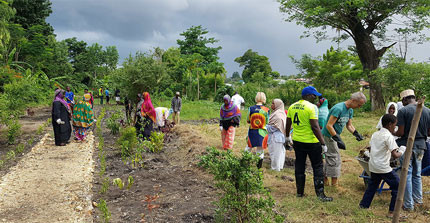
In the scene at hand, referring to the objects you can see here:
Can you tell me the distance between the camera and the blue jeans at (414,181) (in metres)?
4.23

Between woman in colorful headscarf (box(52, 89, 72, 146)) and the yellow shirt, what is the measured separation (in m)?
6.77

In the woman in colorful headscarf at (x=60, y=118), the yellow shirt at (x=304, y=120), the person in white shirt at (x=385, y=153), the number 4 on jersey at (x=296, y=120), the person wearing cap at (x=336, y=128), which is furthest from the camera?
the woman in colorful headscarf at (x=60, y=118)

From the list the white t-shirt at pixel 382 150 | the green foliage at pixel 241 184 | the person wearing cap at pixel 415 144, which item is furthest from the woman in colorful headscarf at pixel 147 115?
the person wearing cap at pixel 415 144

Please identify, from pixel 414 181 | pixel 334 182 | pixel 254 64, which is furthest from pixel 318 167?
pixel 254 64

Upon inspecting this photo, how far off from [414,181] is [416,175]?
10 centimetres

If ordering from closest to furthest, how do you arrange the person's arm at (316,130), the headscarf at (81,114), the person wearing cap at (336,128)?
the person's arm at (316,130), the person wearing cap at (336,128), the headscarf at (81,114)

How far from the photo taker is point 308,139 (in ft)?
15.2

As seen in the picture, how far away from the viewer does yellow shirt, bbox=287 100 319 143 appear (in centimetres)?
462

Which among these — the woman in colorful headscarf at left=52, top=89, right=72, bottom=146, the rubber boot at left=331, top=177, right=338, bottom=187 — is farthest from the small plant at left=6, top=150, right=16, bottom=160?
the rubber boot at left=331, top=177, right=338, bottom=187

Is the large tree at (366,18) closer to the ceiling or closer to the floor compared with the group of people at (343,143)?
closer to the ceiling

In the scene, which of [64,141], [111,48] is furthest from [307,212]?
[111,48]

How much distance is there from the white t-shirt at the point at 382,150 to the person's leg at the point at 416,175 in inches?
22.9

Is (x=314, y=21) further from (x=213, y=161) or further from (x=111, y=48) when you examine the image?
(x=111, y=48)

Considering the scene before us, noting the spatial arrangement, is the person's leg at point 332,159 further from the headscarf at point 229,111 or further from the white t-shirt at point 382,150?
the headscarf at point 229,111
